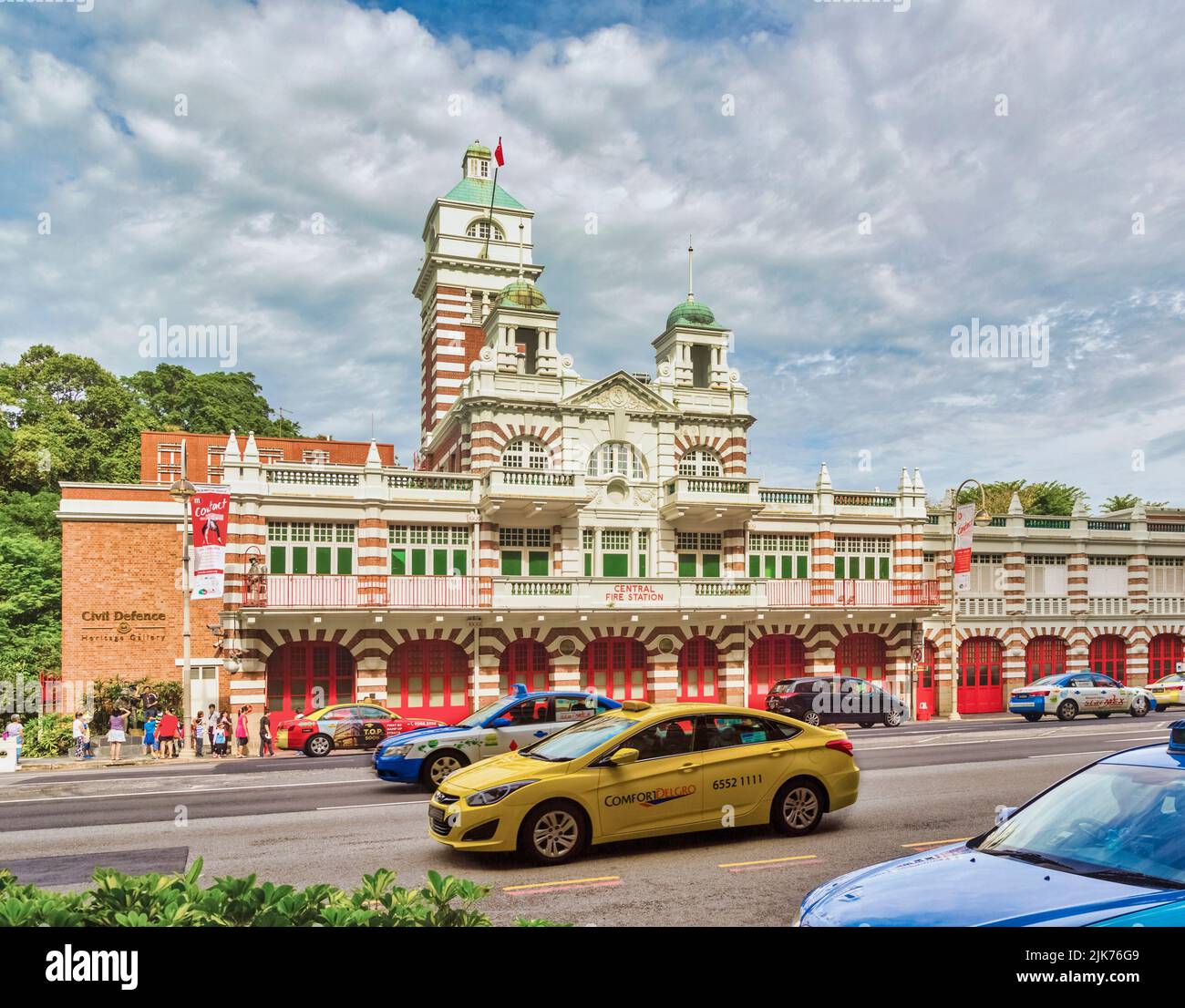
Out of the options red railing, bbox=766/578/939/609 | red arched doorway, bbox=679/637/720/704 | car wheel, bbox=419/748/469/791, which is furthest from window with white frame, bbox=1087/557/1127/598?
car wheel, bbox=419/748/469/791

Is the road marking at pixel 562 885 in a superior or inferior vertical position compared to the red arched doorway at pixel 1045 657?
superior

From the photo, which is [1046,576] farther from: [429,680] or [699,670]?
[429,680]

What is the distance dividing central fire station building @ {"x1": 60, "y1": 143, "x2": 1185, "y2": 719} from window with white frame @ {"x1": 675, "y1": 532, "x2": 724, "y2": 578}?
0.09 m

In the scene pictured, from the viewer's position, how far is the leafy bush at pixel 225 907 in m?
4.50

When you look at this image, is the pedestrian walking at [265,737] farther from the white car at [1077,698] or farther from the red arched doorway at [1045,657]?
the red arched doorway at [1045,657]

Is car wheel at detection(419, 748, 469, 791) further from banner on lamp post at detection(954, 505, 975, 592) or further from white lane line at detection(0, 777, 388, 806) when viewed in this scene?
banner on lamp post at detection(954, 505, 975, 592)

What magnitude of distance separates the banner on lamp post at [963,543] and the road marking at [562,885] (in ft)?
88.7

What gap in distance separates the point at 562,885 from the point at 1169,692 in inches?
1395

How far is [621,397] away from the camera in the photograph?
118 feet

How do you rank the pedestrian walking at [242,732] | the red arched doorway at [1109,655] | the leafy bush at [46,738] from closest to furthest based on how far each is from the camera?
the leafy bush at [46,738], the pedestrian walking at [242,732], the red arched doorway at [1109,655]

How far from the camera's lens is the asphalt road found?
348 inches

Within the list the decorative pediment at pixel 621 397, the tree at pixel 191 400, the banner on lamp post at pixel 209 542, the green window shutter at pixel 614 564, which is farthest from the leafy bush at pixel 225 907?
the tree at pixel 191 400

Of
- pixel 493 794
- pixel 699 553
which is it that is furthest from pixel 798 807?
pixel 699 553
